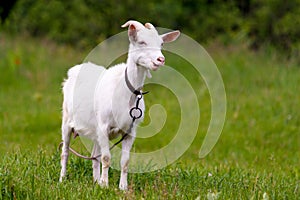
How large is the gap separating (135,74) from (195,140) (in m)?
5.46

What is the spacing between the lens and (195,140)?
1136 cm

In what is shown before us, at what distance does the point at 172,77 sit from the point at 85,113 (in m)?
8.17

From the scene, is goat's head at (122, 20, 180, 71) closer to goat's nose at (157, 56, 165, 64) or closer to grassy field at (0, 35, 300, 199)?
goat's nose at (157, 56, 165, 64)

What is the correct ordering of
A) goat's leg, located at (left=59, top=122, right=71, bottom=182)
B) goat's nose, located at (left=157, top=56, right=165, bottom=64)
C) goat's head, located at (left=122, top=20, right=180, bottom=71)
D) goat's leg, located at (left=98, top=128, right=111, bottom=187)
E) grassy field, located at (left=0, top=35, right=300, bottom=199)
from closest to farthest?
goat's nose, located at (left=157, top=56, right=165, bottom=64), goat's head, located at (left=122, top=20, right=180, bottom=71), grassy field, located at (left=0, top=35, right=300, bottom=199), goat's leg, located at (left=98, top=128, right=111, bottom=187), goat's leg, located at (left=59, top=122, right=71, bottom=182)

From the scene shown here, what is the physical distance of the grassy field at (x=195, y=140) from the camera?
237 inches

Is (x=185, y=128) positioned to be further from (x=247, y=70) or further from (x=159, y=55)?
(x=159, y=55)

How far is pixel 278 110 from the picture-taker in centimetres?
1221

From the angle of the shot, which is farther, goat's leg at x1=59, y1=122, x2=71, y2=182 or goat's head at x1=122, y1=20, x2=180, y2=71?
goat's leg at x1=59, y1=122, x2=71, y2=182

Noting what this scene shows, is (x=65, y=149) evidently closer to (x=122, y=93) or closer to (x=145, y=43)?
(x=122, y=93)

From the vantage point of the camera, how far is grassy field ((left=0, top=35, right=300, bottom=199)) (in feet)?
19.7

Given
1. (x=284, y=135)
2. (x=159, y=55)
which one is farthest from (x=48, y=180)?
(x=284, y=135)

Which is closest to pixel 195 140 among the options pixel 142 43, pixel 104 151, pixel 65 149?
pixel 65 149

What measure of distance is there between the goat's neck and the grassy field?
966 millimetres

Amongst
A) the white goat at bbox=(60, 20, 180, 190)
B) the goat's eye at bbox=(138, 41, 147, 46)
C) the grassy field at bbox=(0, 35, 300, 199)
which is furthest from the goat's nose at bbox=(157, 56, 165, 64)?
the grassy field at bbox=(0, 35, 300, 199)
